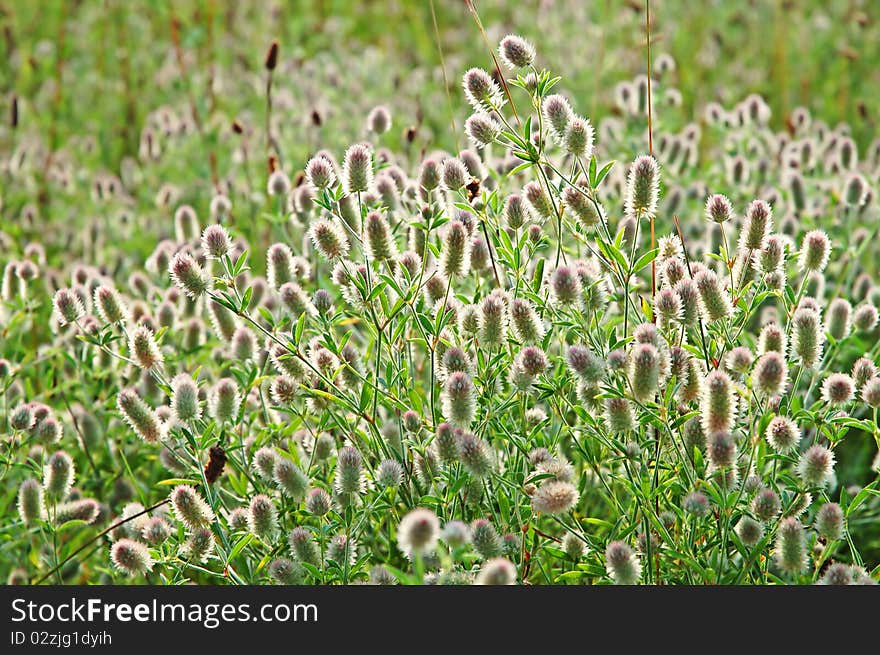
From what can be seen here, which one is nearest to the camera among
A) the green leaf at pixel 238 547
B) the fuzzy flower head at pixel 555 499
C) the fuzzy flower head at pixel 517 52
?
the fuzzy flower head at pixel 555 499

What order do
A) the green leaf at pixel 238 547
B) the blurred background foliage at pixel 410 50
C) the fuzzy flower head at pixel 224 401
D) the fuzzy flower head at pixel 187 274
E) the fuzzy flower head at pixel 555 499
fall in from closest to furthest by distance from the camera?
the fuzzy flower head at pixel 555 499 < the green leaf at pixel 238 547 < the fuzzy flower head at pixel 187 274 < the fuzzy flower head at pixel 224 401 < the blurred background foliage at pixel 410 50

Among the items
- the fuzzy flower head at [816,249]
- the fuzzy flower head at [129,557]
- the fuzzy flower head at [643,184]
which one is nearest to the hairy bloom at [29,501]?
the fuzzy flower head at [129,557]

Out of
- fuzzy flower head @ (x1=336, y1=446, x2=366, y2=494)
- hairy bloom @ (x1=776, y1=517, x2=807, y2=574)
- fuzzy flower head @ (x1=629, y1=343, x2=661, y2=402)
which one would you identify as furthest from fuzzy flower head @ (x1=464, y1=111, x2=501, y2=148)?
A: hairy bloom @ (x1=776, y1=517, x2=807, y2=574)

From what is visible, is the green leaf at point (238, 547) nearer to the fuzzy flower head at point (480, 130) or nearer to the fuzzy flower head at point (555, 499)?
the fuzzy flower head at point (555, 499)

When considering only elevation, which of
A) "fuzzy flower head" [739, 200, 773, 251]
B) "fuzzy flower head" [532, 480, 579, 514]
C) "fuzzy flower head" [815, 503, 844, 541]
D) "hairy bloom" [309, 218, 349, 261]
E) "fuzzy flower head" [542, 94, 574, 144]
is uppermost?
"fuzzy flower head" [542, 94, 574, 144]

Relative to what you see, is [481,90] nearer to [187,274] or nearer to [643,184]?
[643,184]

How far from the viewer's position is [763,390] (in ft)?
7.61

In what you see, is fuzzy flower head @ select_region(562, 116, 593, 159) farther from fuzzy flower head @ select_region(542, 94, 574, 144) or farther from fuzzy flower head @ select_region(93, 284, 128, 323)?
fuzzy flower head @ select_region(93, 284, 128, 323)

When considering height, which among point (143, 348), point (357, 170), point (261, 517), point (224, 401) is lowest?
point (261, 517)

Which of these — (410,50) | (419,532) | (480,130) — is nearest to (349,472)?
(419,532)

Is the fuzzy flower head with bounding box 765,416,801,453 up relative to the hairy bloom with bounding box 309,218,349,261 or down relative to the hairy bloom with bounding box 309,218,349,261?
down

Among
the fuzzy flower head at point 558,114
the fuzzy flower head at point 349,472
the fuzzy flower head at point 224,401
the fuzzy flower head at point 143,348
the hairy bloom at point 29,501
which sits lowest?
the fuzzy flower head at point 349,472

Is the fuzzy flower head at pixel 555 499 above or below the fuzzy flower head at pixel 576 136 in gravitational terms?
below

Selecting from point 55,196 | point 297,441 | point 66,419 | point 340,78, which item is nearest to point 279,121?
point 340,78
